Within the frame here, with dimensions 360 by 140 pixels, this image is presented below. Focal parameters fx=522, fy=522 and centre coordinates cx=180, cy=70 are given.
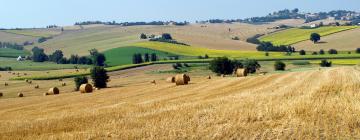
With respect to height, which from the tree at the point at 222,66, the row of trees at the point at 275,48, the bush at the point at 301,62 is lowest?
the row of trees at the point at 275,48

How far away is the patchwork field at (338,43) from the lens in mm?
126113

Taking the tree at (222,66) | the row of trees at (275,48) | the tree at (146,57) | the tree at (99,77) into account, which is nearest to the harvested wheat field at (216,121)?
the tree at (99,77)

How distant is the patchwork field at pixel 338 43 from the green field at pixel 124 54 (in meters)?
37.6

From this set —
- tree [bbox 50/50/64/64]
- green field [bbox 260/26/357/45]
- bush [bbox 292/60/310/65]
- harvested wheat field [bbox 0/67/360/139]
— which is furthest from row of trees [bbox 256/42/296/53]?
harvested wheat field [bbox 0/67/360/139]

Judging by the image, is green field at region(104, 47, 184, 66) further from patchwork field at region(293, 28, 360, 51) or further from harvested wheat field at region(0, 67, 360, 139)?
harvested wheat field at region(0, 67, 360, 139)

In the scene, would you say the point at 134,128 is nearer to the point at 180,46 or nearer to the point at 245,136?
the point at 245,136

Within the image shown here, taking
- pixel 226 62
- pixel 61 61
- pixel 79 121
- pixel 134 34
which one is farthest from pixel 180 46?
pixel 79 121

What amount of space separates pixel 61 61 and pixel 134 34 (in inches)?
2418

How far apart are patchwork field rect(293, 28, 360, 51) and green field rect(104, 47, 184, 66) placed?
37.6 m

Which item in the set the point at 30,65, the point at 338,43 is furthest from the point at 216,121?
the point at 338,43

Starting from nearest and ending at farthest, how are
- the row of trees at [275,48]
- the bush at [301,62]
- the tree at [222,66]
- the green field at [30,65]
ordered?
1. the tree at [222,66]
2. the bush at [301,62]
3. the green field at [30,65]
4. the row of trees at [275,48]

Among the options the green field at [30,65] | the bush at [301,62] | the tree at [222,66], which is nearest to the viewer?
the tree at [222,66]

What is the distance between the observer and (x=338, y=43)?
13450 centimetres

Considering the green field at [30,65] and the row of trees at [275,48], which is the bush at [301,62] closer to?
the row of trees at [275,48]
